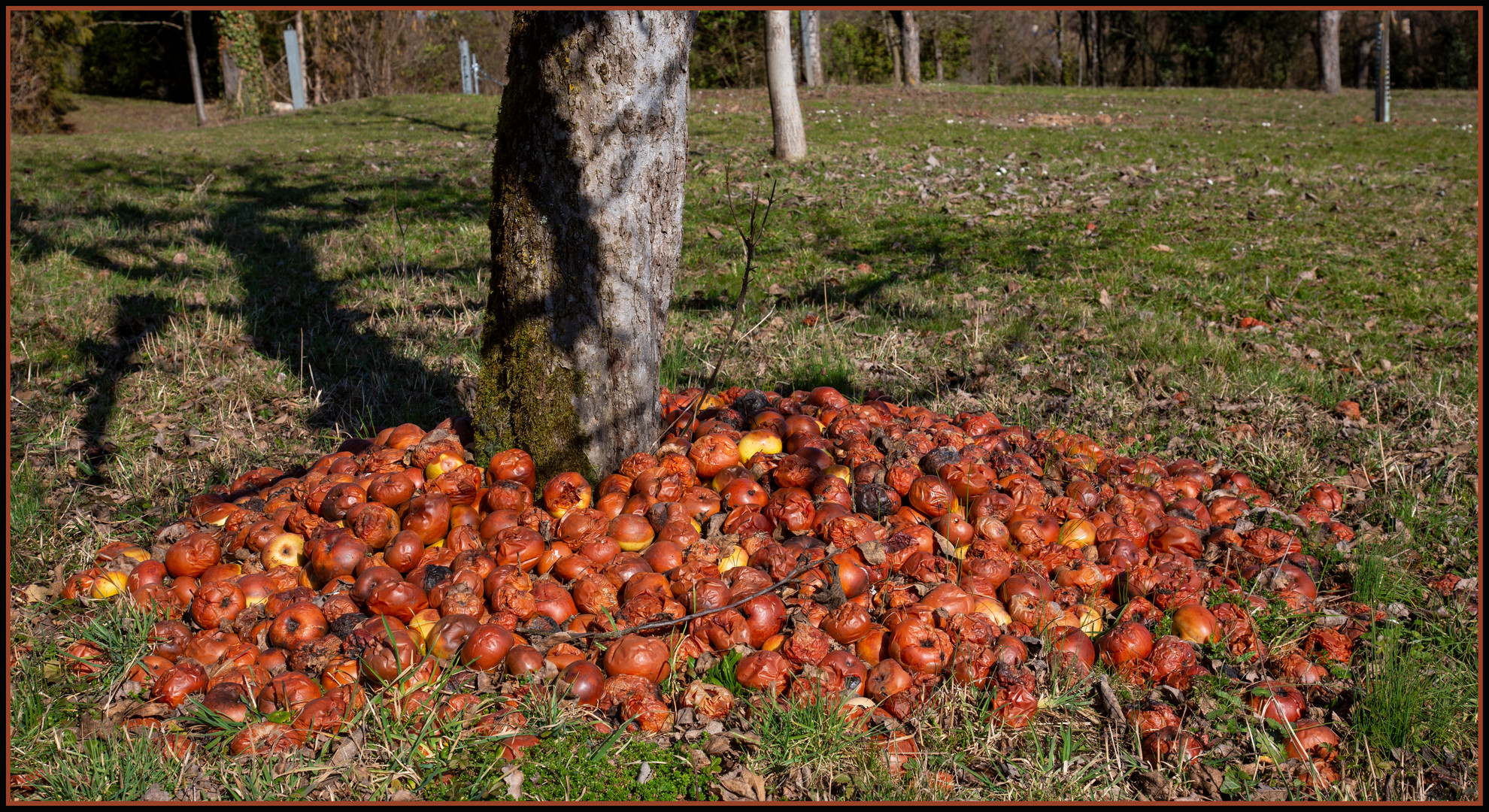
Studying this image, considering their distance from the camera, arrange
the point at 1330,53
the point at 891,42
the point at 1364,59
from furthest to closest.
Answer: the point at 1364,59
the point at 891,42
the point at 1330,53

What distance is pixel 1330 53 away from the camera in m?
26.0

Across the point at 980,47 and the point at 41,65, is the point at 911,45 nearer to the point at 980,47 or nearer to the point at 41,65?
the point at 980,47

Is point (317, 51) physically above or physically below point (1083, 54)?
below

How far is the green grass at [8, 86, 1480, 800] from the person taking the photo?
128 inches

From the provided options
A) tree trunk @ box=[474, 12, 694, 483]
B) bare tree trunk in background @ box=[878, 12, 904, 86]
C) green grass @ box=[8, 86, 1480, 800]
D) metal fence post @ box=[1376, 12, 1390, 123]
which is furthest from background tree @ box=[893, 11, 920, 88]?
tree trunk @ box=[474, 12, 694, 483]

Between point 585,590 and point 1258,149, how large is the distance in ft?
45.8

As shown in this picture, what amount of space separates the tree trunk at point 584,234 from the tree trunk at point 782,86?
8.06 meters

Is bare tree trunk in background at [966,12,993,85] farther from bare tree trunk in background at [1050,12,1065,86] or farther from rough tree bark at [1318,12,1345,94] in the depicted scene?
rough tree bark at [1318,12,1345,94]

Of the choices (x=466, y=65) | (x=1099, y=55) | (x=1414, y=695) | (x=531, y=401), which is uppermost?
(x=1099, y=55)

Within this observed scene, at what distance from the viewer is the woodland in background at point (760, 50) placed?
24.2 meters

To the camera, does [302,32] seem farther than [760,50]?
Yes

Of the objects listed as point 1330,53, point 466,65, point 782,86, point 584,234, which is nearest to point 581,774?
point 584,234

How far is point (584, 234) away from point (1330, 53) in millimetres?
31830

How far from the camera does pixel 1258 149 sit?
12.7m
